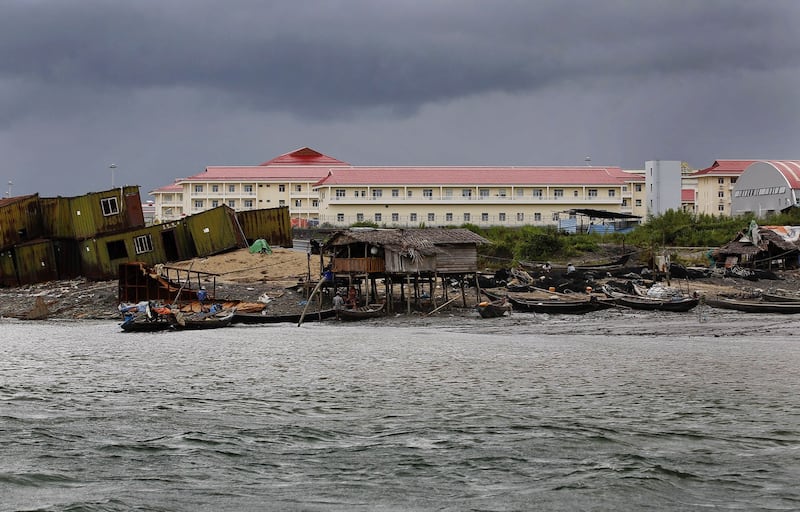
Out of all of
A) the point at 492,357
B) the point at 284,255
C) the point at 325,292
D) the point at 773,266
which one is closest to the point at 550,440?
the point at 492,357

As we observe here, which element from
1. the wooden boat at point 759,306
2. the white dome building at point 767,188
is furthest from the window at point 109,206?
the white dome building at point 767,188

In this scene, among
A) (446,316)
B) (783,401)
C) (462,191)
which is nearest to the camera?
(783,401)

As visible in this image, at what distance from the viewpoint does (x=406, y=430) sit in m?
14.8

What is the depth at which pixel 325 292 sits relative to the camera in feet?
148

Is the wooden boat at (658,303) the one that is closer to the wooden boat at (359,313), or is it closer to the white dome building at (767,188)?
the wooden boat at (359,313)

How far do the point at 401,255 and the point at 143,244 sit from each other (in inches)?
770

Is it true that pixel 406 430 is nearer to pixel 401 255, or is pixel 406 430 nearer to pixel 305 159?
pixel 401 255

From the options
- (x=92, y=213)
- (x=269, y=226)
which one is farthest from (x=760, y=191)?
(x=92, y=213)

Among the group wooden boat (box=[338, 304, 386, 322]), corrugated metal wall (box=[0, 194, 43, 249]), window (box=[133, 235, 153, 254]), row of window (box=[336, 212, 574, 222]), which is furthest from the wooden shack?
row of window (box=[336, 212, 574, 222])

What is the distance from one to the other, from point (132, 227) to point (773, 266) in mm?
37401

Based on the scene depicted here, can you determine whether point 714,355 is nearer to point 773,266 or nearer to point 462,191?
point 773,266

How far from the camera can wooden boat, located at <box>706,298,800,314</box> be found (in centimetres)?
3831

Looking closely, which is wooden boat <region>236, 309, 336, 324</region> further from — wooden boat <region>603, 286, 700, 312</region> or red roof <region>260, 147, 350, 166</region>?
red roof <region>260, 147, 350, 166</region>

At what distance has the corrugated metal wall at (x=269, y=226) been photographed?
59.5 meters
